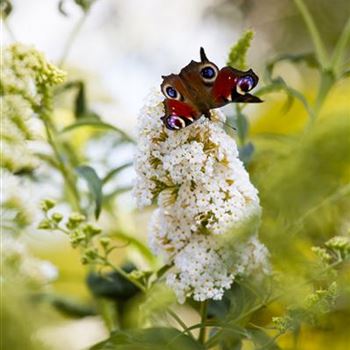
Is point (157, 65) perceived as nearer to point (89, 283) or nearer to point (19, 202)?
point (89, 283)

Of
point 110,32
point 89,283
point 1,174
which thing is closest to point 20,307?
point 1,174

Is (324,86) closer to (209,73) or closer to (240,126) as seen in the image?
(240,126)

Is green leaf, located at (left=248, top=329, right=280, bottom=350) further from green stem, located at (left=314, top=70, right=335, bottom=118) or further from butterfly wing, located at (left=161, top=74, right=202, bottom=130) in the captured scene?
green stem, located at (left=314, top=70, right=335, bottom=118)

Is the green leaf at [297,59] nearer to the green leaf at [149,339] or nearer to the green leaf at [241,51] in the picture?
the green leaf at [241,51]

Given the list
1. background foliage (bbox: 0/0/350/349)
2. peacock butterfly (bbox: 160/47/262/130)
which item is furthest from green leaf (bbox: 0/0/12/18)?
peacock butterfly (bbox: 160/47/262/130)

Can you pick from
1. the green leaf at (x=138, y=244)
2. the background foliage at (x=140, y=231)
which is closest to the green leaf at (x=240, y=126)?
the background foliage at (x=140, y=231)

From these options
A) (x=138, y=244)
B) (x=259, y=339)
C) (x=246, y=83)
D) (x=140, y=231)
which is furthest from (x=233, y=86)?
(x=140, y=231)
